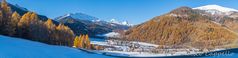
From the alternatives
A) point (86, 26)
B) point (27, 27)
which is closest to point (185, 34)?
point (86, 26)

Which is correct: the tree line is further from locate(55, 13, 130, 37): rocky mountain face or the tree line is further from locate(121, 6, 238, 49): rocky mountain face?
locate(121, 6, 238, 49): rocky mountain face

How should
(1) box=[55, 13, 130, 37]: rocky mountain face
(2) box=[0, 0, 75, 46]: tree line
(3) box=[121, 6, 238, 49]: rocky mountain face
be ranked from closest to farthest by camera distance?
(2) box=[0, 0, 75, 46]: tree line, (1) box=[55, 13, 130, 37]: rocky mountain face, (3) box=[121, 6, 238, 49]: rocky mountain face

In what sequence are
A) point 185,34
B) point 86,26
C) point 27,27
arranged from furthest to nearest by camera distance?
point 185,34 → point 86,26 → point 27,27

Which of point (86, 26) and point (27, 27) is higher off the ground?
point (86, 26)

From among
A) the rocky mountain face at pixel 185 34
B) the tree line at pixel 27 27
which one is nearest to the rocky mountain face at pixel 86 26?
the rocky mountain face at pixel 185 34

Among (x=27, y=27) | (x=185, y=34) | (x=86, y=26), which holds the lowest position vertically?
(x=27, y=27)

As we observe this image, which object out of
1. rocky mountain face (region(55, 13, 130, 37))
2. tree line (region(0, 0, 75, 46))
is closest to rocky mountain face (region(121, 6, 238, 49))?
rocky mountain face (region(55, 13, 130, 37))

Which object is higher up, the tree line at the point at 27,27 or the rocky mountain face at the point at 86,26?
the rocky mountain face at the point at 86,26

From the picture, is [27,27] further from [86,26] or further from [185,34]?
[185,34]

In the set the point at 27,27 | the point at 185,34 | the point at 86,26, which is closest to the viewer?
the point at 27,27

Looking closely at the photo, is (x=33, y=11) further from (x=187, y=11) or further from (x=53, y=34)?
(x=187, y=11)

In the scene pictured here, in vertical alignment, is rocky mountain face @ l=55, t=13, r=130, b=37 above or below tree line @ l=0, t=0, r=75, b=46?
above

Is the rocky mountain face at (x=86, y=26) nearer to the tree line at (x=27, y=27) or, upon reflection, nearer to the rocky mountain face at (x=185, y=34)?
the rocky mountain face at (x=185, y=34)

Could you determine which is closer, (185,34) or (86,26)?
(86,26)
